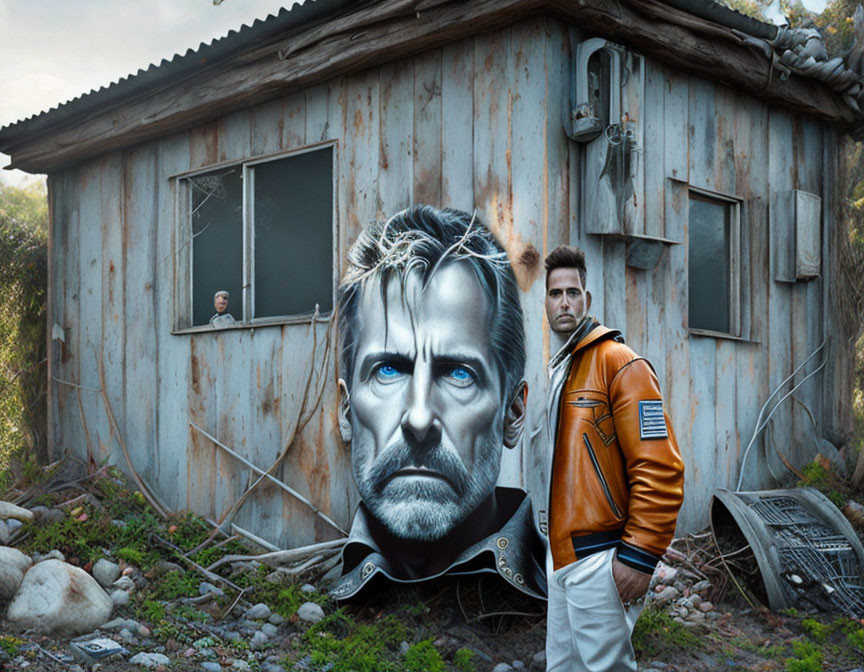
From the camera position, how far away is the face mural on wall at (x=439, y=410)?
601 cm

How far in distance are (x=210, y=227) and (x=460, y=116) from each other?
275 centimetres

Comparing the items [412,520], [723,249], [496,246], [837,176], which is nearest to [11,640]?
[412,520]

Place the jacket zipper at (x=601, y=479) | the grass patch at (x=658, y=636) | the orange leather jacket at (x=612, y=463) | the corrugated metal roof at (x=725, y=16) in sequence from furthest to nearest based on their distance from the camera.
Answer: the corrugated metal roof at (x=725, y=16), the grass patch at (x=658, y=636), the jacket zipper at (x=601, y=479), the orange leather jacket at (x=612, y=463)

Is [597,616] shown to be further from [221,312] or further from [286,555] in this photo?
[221,312]

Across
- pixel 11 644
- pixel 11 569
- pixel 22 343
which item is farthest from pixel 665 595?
pixel 22 343

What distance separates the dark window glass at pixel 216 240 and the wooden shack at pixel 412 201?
24 millimetres

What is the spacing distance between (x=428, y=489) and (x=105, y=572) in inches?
93.5

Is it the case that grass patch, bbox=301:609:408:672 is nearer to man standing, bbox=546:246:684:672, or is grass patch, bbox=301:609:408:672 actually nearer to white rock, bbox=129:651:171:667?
white rock, bbox=129:651:171:667

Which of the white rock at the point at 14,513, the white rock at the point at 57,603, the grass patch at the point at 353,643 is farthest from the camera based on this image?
the white rock at the point at 14,513

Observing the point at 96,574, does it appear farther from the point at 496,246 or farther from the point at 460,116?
the point at 460,116

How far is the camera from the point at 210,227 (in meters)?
8.12

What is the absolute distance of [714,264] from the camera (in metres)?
7.60

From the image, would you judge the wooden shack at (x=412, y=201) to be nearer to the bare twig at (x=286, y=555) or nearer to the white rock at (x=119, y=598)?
the bare twig at (x=286, y=555)

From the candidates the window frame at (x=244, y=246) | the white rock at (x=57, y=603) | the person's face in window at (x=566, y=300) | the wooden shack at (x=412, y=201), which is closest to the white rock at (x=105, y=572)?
the white rock at (x=57, y=603)
